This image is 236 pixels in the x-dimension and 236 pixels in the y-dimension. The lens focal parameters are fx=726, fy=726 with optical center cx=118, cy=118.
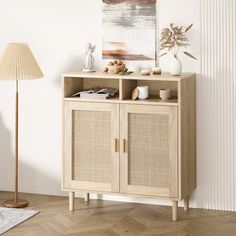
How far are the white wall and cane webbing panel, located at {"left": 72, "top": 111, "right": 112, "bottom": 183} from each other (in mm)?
442

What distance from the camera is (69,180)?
5461 millimetres

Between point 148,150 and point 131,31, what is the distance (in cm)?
95

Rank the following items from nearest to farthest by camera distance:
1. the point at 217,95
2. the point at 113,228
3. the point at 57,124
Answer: the point at 113,228 → the point at 217,95 → the point at 57,124

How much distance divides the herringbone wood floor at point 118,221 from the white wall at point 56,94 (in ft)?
0.71

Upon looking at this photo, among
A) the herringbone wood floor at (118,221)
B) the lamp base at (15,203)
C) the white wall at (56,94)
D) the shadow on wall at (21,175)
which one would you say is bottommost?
the herringbone wood floor at (118,221)

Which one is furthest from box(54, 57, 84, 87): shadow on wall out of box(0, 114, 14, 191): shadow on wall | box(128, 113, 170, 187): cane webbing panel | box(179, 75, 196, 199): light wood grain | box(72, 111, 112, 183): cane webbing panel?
box(179, 75, 196, 199): light wood grain

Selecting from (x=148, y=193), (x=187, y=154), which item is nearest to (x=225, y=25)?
(x=187, y=154)

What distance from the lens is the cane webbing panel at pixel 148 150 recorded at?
5176 millimetres

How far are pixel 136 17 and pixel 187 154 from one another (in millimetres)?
1112

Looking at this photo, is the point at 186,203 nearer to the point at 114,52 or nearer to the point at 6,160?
the point at 114,52

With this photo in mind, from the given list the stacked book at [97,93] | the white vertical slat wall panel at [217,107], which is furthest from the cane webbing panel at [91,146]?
the white vertical slat wall panel at [217,107]

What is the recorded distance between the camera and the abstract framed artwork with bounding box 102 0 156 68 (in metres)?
5.47

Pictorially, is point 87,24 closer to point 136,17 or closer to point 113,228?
point 136,17

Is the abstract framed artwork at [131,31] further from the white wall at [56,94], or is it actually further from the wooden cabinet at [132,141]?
the wooden cabinet at [132,141]
